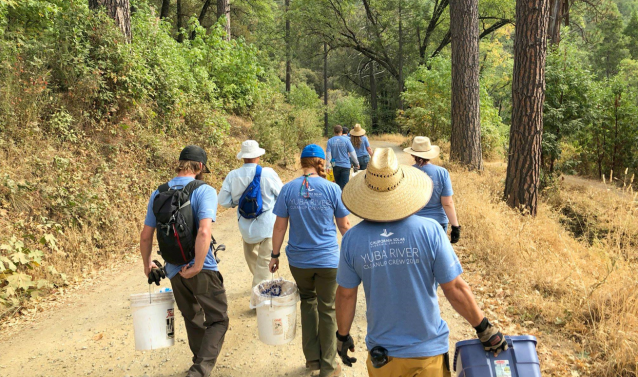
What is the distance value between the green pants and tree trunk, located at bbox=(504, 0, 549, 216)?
5.74 metres

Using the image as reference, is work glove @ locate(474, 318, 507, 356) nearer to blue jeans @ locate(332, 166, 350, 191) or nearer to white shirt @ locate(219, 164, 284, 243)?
white shirt @ locate(219, 164, 284, 243)

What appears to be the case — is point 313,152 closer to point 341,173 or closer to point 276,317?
point 276,317

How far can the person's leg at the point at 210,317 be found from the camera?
11.9 feet

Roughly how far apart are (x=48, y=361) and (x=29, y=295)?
1.72 m

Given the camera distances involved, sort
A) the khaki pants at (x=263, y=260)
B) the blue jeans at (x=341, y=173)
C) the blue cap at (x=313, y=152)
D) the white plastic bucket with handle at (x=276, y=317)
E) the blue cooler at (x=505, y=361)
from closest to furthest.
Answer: the blue cooler at (x=505, y=361) < the white plastic bucket with handle at (x=276, y=317) < the blue cap at (x=313, y=152) < the khaki pants at (x=263, y=260) < the blue jeans at (x=341, y=173)

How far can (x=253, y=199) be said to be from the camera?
466cm

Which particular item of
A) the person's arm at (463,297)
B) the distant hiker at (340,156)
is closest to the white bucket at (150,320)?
the person's arm at (463,297)

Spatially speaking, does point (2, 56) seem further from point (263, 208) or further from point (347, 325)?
point (347, 325)

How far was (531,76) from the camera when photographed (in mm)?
8258

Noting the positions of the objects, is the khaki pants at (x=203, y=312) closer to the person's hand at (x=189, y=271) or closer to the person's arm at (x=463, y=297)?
the person's hand at (x=189, y=271)

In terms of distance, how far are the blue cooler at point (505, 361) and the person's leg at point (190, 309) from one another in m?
2.34

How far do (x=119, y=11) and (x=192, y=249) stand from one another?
8.80m

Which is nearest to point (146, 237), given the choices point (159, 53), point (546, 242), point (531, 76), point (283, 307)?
point (283, 307)

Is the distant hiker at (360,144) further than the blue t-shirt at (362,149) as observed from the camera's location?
No
